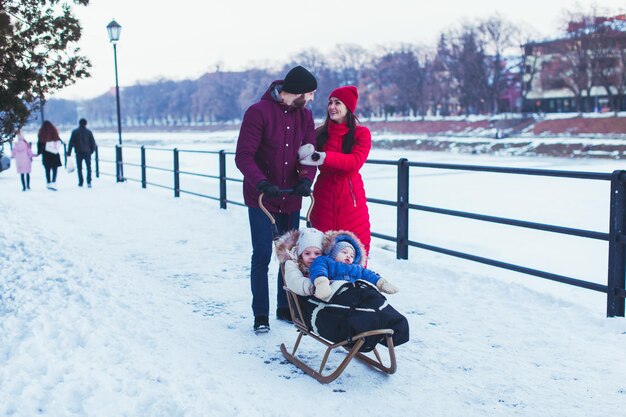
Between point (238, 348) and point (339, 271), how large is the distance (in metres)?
1.15

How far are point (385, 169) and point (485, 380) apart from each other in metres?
23.6

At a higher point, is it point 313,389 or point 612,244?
point 612,244

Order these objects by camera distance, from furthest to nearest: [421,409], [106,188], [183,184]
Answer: [183,184] < [106,188] < [421,409]

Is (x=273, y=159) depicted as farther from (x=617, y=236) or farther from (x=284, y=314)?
(x=617, y=236)

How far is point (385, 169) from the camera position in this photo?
27.6 m

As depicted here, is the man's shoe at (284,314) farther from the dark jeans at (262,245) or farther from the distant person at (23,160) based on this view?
the distant person at (23,160)

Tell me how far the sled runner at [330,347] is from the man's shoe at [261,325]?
460mm

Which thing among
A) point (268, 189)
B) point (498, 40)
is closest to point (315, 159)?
point (268, 189)

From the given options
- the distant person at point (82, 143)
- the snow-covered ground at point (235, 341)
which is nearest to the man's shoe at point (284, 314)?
the snow-covered ground at point (235, 341)

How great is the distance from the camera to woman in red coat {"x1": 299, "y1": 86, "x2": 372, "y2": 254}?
4.89m

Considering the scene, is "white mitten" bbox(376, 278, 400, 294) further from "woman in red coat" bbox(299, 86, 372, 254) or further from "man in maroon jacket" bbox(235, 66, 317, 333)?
"woman in red coat" bbox(299, 86, 372, 254)

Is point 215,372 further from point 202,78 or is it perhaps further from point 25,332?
point 202,78

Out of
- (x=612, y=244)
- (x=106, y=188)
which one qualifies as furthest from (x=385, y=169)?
(x=612, y=244)

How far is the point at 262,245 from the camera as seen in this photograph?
16.4 feet
